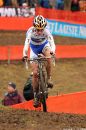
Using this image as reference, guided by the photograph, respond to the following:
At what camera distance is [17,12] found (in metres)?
29.8

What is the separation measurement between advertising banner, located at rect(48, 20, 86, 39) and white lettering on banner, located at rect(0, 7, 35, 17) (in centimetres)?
146

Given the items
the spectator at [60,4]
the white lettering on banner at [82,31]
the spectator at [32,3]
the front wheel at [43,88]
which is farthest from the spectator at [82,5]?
the front wheel at [43,88]

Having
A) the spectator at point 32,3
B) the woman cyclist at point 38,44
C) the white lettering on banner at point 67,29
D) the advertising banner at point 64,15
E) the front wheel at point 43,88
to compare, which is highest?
the woman cyclist at point 38,44

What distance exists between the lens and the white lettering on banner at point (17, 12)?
29.3 metres

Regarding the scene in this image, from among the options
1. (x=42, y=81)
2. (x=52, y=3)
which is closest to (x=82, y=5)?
(x=52, y=3)

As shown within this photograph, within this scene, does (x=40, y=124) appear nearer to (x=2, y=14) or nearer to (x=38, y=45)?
(x=38, y=45)

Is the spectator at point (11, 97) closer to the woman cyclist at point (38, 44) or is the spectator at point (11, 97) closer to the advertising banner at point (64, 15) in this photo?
the woman cyclist at point (38, 44)

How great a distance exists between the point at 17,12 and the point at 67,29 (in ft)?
9.75

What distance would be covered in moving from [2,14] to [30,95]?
15.8 meters

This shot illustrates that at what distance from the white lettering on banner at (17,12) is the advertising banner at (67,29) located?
4.79ft

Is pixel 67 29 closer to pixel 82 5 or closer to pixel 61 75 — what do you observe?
pixel 82 5

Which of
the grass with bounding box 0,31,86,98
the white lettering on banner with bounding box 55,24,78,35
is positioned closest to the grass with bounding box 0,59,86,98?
the grass with bounding box 0,31,86,98

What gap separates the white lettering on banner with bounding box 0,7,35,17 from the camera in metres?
29.3

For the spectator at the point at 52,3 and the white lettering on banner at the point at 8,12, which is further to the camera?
the spectator at the point at 52,3
